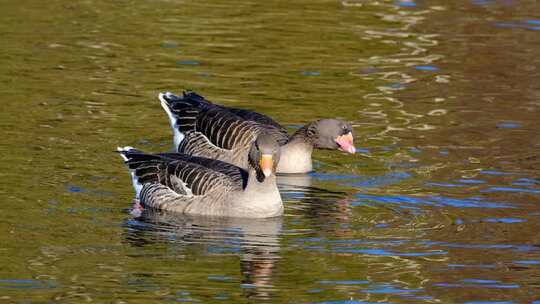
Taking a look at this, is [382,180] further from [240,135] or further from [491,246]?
[491,246]

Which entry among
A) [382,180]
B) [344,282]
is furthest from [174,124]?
[344,282]

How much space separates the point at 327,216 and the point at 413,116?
608 cm

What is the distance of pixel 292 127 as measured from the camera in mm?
21297

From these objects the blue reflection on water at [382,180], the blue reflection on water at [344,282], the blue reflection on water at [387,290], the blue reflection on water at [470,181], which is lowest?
the blue reflection on water at [382,180]

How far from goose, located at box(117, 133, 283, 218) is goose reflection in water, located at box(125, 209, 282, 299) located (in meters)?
0.13

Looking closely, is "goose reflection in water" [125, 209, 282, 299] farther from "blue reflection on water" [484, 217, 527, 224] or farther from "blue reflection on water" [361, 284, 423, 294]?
"blue reflection on water" [484, 217, 527, 224]

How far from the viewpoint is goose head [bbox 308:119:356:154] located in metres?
19.1

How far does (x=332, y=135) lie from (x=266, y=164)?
3715 mm

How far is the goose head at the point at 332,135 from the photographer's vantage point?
62.8 ft

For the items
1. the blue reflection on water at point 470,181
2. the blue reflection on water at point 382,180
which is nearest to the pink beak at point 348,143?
the blue reflection on water at point 382,180

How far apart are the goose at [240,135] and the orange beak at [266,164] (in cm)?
341

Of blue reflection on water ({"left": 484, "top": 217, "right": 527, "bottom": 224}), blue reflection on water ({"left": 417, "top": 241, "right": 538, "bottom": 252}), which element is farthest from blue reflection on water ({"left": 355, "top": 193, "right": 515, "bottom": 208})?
blue reflection on water ({"left": 417, "top": 241, "right": 538, "bottom": 252})

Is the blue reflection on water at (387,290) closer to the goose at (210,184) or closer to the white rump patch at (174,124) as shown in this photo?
the goose at (210,184)

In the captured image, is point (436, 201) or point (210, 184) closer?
point (210, 184)
